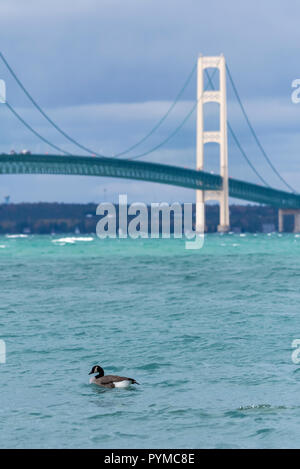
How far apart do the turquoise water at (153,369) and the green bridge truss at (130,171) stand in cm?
4980

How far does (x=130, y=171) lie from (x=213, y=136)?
68.3 feet

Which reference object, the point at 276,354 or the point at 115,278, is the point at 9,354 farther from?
the point at 115,278

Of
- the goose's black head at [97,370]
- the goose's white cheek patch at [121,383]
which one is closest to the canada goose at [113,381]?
the goose's white cheek patch at [121,383]

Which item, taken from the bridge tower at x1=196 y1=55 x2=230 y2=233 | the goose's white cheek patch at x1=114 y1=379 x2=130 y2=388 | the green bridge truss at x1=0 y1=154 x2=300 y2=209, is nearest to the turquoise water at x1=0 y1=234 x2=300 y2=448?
the goose's white cheek patch at x1=114 y1=379 x2=130 y2=388

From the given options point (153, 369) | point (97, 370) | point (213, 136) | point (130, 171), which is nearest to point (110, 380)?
point (97, 370)

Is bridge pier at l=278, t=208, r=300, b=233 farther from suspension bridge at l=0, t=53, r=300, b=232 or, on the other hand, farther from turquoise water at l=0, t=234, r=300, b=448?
turquoise water at l=0, t=234, r=300, b=448

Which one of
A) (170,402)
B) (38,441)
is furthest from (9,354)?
(38,441)

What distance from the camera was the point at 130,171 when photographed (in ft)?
267

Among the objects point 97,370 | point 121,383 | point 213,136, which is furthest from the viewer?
point 213,136

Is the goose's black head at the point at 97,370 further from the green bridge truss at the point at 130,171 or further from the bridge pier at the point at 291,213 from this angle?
the bridge pier at the point at 291,213

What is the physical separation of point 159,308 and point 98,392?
32.5ft

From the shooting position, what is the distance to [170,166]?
84.9m

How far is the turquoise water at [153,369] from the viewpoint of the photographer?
345 inches

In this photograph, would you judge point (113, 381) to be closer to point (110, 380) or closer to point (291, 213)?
→ point (110, 380)
